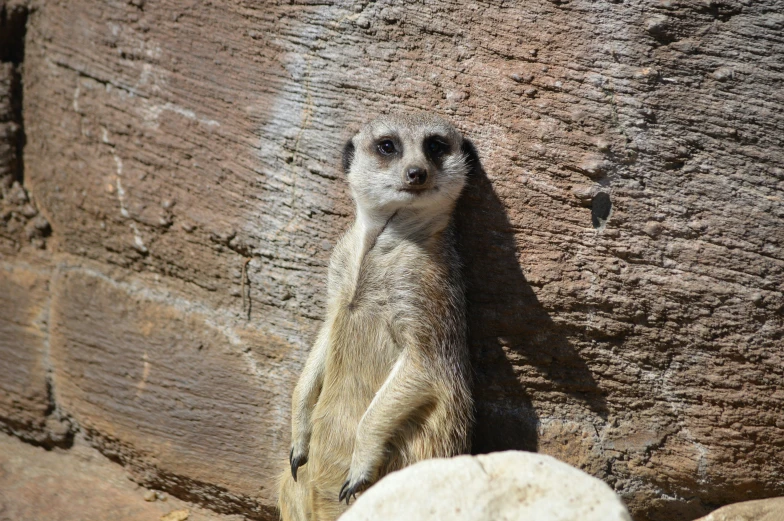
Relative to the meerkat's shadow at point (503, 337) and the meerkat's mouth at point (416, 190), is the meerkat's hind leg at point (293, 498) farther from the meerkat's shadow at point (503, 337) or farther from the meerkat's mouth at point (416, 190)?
the meerkat's mouth at point (416, 190)

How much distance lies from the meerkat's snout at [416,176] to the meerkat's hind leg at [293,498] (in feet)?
3.95

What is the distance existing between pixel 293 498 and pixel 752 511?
1.63 meters

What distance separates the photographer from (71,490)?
3465 millimetres

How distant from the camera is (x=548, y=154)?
104 inches

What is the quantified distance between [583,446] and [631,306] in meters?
0.56

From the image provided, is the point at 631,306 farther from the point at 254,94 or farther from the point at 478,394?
the point at 254,94

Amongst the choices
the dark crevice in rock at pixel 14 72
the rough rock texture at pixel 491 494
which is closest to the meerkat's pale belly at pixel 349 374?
the rough rock texture at pixel 491 494

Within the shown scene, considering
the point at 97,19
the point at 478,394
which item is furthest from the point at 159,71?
the point at 478,394

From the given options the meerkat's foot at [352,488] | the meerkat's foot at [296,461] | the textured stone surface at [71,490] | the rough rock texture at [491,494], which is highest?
the rough rock texture at [491,494]

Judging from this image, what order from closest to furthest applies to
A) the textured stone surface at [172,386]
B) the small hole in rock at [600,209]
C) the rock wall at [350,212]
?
the rock wall at [350,212] < the small hole in rock at [600,209] < the textured stone surface at [172,386]

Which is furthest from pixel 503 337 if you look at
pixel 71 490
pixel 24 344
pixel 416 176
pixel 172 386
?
pixel 24 344

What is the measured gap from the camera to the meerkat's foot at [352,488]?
260cm

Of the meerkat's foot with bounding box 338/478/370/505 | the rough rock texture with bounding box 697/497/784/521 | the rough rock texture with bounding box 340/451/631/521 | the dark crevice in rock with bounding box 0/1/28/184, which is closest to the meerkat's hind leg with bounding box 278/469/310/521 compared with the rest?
the meerkat's foot with bounding box 338/478/370/505

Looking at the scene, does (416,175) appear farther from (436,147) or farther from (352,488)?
(352,488)
